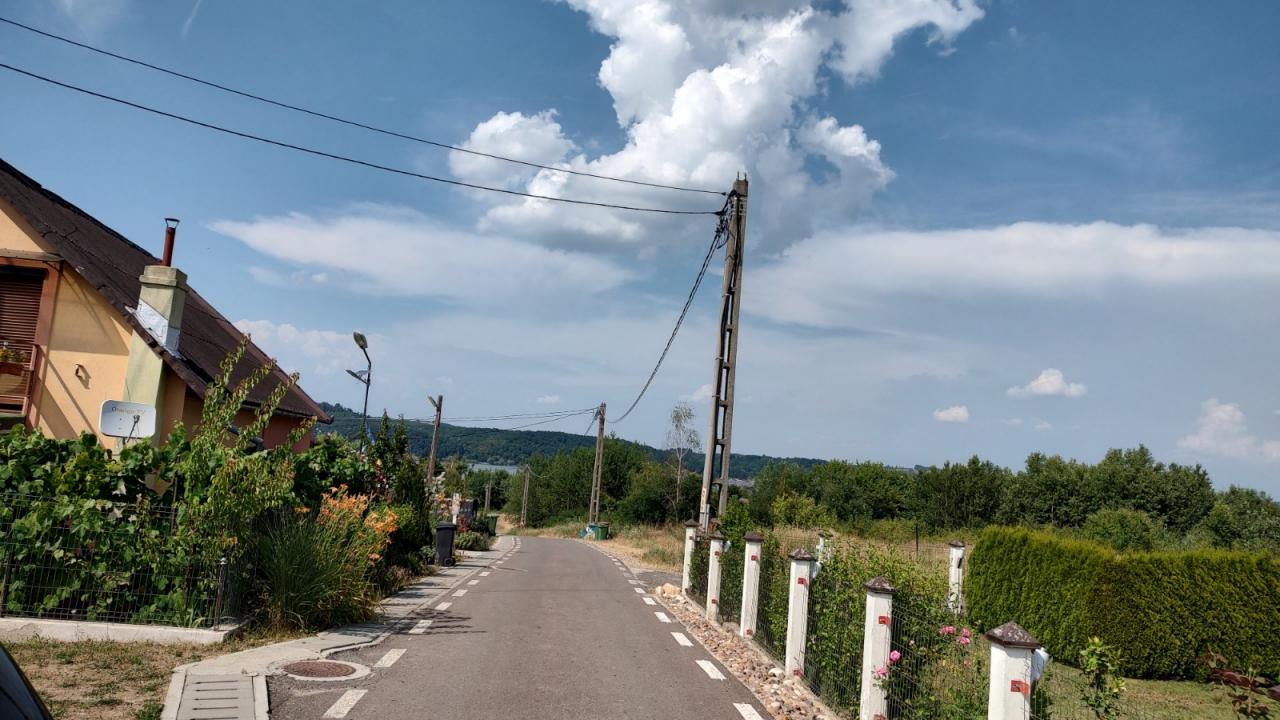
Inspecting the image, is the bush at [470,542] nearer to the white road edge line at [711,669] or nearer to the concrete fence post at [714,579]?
the concrete fence post at [714,579]

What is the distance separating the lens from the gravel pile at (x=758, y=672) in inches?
296

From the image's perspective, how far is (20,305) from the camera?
1420cm

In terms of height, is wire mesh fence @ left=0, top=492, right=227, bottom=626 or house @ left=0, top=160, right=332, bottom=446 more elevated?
house @ left=0, top=160, right=332, bottom=446

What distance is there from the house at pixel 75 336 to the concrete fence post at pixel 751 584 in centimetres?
933

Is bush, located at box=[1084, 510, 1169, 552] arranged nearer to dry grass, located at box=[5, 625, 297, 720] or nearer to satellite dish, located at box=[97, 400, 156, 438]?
satellite dish, located at box=[97, 400, 156, 438]

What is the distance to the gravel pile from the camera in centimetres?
752

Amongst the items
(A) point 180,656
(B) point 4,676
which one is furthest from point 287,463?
(B) point 4,676

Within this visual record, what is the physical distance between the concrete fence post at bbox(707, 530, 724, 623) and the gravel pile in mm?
203

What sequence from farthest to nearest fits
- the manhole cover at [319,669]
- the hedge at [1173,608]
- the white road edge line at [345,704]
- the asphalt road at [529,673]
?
1. the hedge at [1173,608]
2. the manhole cover at [319,669]
3. the asphalt road at [529,673]
4. the white road edge line at [345,704]

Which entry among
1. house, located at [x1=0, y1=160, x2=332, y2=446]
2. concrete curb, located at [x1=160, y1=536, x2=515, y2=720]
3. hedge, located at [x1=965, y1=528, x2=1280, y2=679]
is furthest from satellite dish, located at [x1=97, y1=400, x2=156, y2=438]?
hedge, located at [x1=965, y1=528, x2=1280, y2=679]

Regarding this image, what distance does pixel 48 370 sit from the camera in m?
14.0

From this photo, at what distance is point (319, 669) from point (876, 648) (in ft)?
17.1

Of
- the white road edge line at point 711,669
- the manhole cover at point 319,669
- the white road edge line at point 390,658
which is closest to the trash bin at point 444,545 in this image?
the white road edge line at point 390,658

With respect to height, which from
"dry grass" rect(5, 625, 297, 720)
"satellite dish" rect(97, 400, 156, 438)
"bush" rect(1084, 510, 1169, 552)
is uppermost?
"satellite dish" rect(97, 400, 156, 438)
